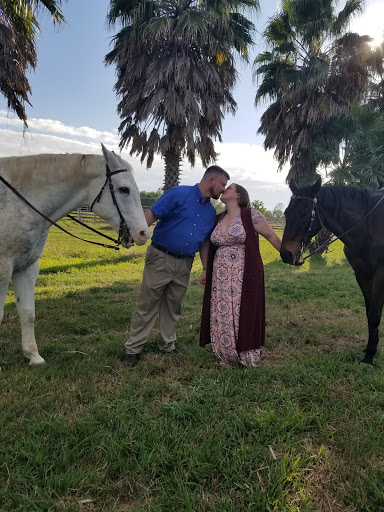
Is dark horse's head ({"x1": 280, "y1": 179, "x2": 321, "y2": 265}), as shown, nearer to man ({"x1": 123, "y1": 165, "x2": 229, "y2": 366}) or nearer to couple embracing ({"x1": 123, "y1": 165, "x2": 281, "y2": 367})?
couple embracing ({"x1": 123, "y1": 165, "x2": 281, "y2": 367})

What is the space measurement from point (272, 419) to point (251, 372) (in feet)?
2.56

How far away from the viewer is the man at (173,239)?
3.53 m

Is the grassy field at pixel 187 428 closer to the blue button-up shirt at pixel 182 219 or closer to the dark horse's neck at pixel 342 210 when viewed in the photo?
the blue button-up shirt at pixel 182 219

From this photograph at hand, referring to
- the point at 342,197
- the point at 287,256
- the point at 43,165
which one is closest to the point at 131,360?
the point at 287,256

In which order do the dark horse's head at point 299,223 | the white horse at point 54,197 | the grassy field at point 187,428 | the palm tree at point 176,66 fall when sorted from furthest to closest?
the palm tree at point 176,66
the dark horse's head at point 299,223
the white horse at point 54,197
the grassy field at point 187,428

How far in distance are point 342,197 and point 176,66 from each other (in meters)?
9.99

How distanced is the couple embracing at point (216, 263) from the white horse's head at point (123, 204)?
0.42m

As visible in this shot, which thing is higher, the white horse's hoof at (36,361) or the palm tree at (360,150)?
the palm tree at (360,150)

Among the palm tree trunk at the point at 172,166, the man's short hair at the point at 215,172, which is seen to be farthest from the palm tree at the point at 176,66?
the man's short hair at the point at 215,172

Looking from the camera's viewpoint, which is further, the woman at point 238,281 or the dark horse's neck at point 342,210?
the dark horse's neck at point 342,210

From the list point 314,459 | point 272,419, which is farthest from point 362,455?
point 272,419

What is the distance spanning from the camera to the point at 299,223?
352 cm

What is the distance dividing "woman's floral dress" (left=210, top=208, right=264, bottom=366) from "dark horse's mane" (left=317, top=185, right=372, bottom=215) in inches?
32.3

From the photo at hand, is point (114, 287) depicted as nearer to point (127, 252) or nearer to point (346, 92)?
point (127, 252)
